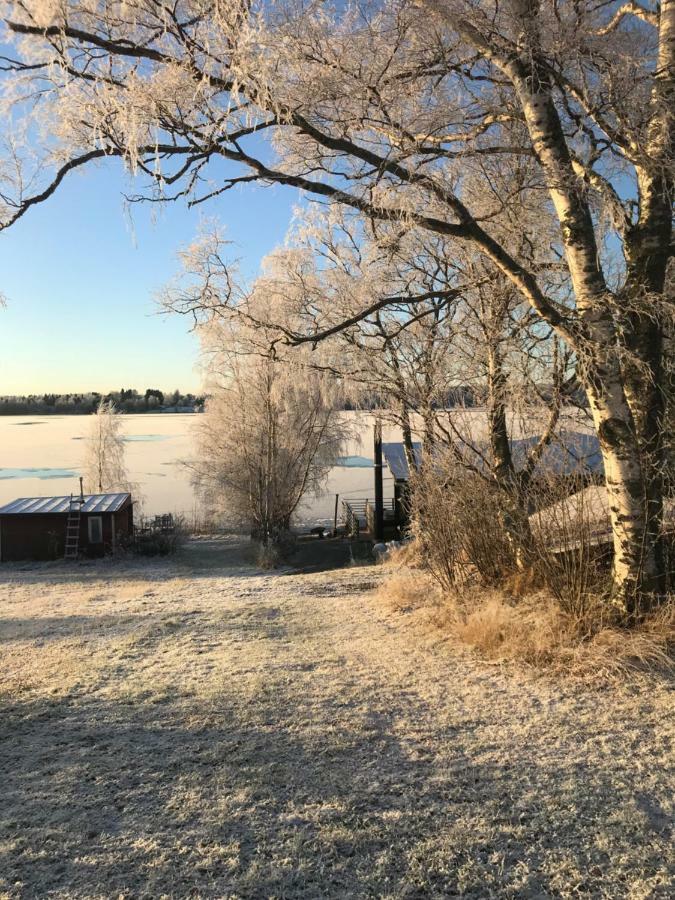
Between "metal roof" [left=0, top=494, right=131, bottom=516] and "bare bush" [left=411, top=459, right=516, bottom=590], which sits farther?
"metal roof" [left=0, top=494, right=131, bottom=516]

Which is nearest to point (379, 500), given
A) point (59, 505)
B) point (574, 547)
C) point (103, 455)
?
point (59, 505)

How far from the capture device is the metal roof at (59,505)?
2477 centimetres

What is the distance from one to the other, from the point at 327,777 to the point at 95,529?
23.5m

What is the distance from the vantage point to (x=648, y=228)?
18.7 feet

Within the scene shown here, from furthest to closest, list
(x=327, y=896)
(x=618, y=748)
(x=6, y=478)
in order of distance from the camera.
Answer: (x=6, y=478), (x=618, y=748), (x=327, y=896)

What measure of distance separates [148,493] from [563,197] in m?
51.6

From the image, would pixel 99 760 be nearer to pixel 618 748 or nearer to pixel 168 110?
pixel 618 748

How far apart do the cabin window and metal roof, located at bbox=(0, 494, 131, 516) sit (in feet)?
1.08

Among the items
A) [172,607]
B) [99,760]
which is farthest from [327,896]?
[172,607]

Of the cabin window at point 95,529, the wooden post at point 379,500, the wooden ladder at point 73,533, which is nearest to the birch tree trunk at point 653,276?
the wooden post at point 379,500

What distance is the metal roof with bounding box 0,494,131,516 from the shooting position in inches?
975

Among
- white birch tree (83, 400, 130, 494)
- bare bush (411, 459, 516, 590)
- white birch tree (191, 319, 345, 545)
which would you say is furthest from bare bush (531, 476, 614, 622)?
white birch tree (83, 400, 130, 494)

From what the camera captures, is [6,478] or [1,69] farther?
[6,478]

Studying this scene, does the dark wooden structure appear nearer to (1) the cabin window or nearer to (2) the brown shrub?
(1) the cabin window
